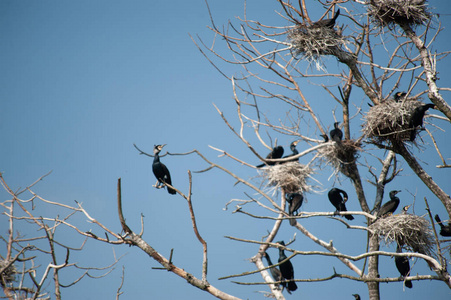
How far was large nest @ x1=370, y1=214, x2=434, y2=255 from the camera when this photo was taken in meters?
6.53

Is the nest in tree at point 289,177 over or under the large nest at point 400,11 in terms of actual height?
under

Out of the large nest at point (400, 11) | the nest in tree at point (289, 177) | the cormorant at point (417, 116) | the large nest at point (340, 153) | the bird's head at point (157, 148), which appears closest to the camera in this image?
the cormorant at point (417, 116)

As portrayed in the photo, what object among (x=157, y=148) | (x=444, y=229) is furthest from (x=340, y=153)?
(x=157, y=148)

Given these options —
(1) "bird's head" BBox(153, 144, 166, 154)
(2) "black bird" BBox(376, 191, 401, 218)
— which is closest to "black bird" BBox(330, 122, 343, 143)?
(2) "black bird" BBox(376, 191, 401, 218)

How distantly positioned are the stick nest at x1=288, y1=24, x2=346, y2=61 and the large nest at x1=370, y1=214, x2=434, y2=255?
256 centimetres

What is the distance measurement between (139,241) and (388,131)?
4.03m

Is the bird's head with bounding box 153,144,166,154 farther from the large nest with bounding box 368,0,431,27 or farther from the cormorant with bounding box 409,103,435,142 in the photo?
the cormorant with bounding box 409,103,435,142

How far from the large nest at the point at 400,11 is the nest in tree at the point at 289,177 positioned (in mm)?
2609

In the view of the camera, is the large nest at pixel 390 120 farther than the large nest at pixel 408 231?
Yes

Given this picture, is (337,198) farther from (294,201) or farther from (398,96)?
(398,96)

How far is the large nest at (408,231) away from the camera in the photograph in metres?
6.53

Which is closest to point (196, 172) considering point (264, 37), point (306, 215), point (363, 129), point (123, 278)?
point (306, 215)

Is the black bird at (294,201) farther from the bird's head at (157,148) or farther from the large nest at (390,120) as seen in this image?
the bird's head at (157,148)

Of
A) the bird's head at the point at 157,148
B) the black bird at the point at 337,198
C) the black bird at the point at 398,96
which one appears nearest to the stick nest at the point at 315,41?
the black bird at the point at 398,96
